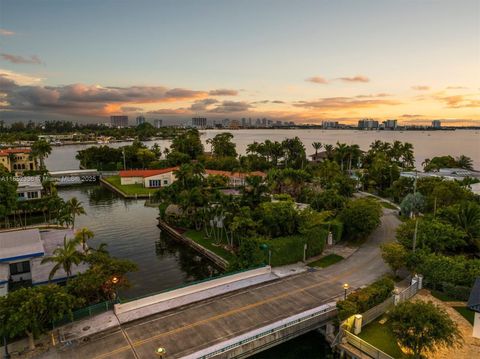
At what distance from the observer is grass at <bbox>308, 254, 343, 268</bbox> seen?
34.5 m

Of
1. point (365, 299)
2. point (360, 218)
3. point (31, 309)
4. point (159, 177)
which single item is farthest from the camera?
point (159, 177)

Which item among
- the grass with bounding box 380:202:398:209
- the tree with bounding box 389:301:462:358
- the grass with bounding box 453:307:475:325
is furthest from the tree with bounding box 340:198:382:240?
the tree with bounding box 389:301:462:358

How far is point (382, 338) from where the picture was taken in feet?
72.6

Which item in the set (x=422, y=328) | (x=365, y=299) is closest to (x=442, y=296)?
(x=365, y=299)

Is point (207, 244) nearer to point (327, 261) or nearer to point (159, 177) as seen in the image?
point (327, 261)

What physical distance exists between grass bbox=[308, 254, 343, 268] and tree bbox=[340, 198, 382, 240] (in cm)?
548

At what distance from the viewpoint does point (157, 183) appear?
78.5m

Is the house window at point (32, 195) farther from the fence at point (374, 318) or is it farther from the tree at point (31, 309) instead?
the fence at point (374, 318)

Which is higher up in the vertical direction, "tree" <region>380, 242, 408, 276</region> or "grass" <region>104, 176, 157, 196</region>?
"tree" <region>380, 242, 408, 276</region>

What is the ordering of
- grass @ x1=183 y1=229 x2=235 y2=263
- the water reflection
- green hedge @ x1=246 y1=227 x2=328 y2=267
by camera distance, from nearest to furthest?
green hedge @ x1=246 y1=227 x2=328 y2=267
the water reflection
grass @ x1=183 y1=229 x2=235 y2=263

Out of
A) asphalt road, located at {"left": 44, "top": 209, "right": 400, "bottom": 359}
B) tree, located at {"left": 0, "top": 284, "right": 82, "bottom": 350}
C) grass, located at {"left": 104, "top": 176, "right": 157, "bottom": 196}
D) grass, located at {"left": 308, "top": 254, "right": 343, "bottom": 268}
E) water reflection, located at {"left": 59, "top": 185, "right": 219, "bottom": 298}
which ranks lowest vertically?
water reflection, located at {"left": 59, "top": 185, "right": 219, "bottom": 298}

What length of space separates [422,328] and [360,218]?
22856 mm

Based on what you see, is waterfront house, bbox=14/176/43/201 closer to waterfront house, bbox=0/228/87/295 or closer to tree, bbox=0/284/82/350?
waterfront house, bbox=0/228/87/295

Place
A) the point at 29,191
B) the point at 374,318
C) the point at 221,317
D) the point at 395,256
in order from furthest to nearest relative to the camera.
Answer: the point at 29,191 → the point at 395,256 → the point at 221,317 → the point at 374,318
